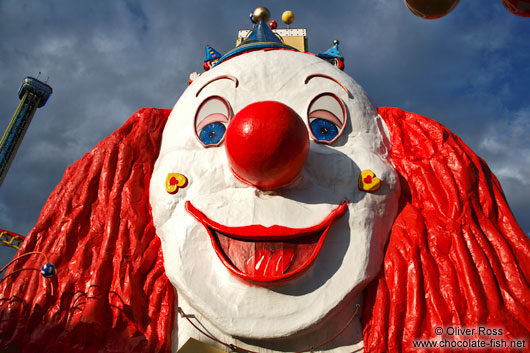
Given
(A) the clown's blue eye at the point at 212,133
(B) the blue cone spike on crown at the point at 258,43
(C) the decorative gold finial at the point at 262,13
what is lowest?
(A) the clown's blue eye at the point at 212,133

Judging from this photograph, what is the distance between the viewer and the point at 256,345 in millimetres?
2850

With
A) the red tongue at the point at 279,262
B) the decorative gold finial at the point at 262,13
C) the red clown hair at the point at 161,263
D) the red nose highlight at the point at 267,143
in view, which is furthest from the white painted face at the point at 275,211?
the decorative gold finial at the point at 262,13

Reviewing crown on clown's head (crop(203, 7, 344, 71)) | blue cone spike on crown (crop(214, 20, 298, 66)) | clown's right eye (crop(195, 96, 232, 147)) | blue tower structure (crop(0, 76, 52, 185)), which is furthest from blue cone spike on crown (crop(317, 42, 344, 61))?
blue tower structure (crop(0, 76, 52, 185))

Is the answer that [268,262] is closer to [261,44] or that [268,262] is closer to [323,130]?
[323,130]

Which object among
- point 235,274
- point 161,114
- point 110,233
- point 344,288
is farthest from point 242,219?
point 161,114

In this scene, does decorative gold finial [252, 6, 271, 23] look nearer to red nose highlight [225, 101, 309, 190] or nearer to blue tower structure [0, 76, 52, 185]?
red nose highlight [225, 101, 309, 190]

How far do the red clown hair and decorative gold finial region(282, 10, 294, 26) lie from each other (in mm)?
4202

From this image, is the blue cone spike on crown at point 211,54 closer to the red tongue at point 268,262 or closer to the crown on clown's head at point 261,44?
the crown on clown's head at point 261,44

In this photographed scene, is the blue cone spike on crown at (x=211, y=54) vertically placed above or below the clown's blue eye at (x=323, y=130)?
above

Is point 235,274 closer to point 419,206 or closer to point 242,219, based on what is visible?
point 242,219

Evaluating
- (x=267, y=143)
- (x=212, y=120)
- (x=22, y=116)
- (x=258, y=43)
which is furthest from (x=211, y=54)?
(x=22, y=116)

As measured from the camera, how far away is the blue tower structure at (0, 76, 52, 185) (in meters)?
22.2

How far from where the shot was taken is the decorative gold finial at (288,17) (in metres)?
7.18

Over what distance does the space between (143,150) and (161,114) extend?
1.59 ft
